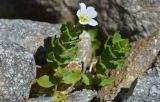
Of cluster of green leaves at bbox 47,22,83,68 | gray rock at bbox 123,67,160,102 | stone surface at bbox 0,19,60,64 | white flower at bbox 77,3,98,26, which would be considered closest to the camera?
gray rock at bbox 123,67,160,102

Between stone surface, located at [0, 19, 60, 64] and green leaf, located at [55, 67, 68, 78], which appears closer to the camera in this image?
green leaf, located at [55, 67, 68, 78]

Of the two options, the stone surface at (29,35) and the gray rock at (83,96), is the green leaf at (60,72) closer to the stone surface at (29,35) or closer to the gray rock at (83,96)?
the gray rock at (83,96)

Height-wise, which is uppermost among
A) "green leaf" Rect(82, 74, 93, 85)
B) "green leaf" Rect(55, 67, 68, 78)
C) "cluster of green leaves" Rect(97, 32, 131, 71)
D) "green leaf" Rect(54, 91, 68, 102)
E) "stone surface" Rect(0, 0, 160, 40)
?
"stone surface" Rect(0, 0, 160, 40)

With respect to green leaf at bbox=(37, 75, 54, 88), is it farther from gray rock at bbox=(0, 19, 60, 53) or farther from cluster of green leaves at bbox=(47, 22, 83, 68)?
gray rock at bbox=(0, 19, 60, 53)

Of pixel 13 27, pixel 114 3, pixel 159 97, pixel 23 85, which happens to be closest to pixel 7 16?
pixel 13 27

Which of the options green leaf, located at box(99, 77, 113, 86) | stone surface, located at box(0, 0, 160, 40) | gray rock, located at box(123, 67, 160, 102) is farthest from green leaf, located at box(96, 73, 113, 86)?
stone surface, located at box(0, 0, 160, 40)

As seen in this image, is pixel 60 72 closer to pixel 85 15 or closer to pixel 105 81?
pixel 105 81

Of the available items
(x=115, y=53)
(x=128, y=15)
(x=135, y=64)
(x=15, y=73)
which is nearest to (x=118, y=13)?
(x=128, y=15)

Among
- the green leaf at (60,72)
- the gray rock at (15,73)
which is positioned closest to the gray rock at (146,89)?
the green leaf at (60,72)
